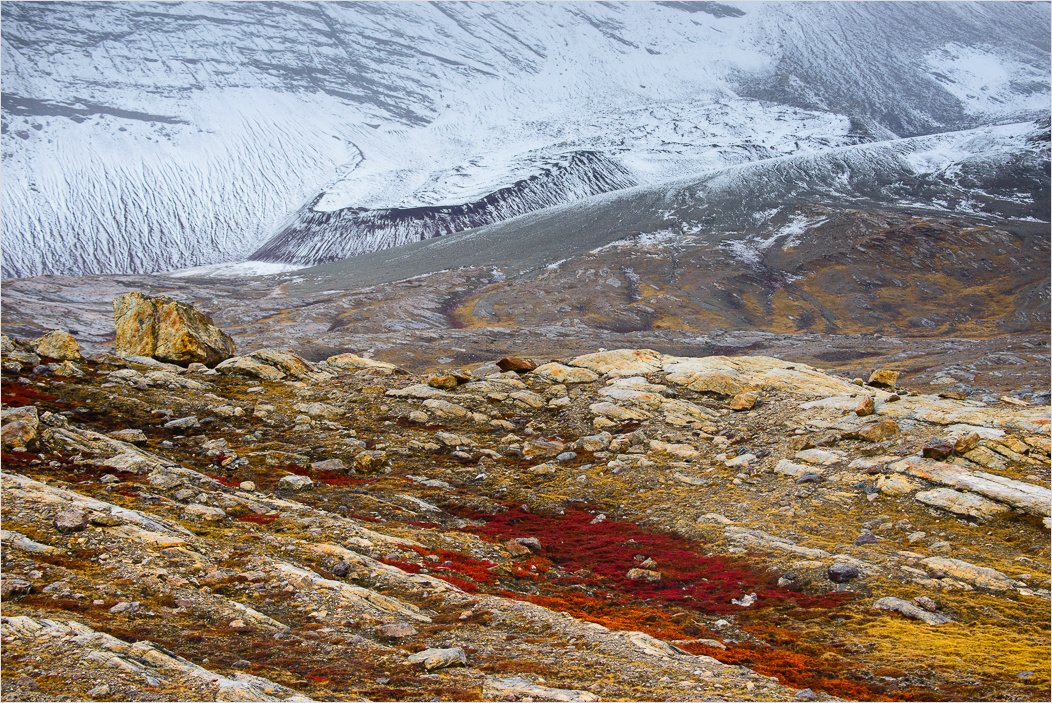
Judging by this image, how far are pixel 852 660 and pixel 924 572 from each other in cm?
486

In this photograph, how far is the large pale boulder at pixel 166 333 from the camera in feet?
103

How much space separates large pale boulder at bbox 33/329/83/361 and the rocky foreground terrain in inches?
7.1

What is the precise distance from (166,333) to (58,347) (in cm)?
460

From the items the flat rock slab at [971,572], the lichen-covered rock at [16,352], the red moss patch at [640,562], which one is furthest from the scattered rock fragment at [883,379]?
the lichen-covered rock at [16,352]

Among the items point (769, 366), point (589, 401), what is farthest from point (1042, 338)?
point (589, 401)

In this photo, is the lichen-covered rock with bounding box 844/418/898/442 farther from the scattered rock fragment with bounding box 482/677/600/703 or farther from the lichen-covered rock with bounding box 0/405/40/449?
the lichen-covered rock with bounding box 0/405/40/449

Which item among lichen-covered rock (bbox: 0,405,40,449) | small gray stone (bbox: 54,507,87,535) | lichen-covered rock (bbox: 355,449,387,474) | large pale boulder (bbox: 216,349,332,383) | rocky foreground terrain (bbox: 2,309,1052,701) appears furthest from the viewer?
large pale boulder (bbox: 216,349,332,383)

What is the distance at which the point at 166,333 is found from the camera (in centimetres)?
3209

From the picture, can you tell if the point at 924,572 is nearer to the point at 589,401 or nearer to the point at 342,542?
the point at 342,542

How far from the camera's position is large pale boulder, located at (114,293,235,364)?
31375 mm

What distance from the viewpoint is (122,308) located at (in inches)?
1342

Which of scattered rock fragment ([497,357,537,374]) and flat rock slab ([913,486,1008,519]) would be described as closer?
flat rock slab ([913,486,1008,519])

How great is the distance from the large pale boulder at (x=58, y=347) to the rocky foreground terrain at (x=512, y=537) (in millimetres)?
181

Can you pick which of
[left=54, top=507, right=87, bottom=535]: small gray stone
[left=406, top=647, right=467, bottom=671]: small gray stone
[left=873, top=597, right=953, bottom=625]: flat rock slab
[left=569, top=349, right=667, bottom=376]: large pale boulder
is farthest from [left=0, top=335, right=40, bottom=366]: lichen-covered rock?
[left=873, top=597, right=953, bottom=625]: flat rock slab
